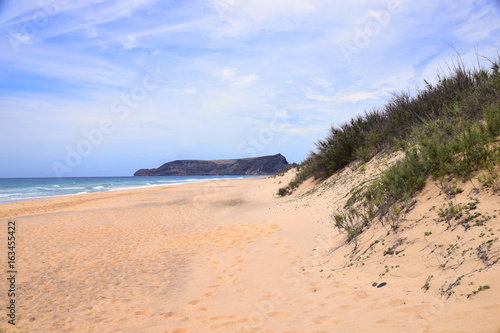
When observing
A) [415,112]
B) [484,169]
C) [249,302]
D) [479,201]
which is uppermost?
[415,112]

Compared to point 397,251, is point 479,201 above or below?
above

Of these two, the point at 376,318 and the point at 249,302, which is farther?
the point at 249,302

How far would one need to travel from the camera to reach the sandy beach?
3129mm

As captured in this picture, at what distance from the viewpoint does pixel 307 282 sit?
482 cm

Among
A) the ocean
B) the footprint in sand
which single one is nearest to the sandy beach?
the footprint in sand

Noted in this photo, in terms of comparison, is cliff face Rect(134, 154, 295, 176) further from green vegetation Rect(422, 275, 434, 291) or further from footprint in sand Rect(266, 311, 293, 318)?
green vegetation Rect(422, 275, 434, 291)

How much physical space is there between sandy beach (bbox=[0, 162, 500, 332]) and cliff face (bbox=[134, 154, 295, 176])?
10560 cm

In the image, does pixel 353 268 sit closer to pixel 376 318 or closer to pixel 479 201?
pixel 376 318

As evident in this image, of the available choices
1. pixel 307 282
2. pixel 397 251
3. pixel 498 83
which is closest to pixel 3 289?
pixel 307 282

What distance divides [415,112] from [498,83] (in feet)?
10.9

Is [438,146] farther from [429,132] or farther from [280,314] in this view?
[280,314]

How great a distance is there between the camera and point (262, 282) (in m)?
5.25

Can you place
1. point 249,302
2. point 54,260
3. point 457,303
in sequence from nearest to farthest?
point 457,303
point 249,302
point 54,260

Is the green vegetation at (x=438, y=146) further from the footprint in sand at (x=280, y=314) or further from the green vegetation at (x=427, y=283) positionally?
the footprint in sand at (x=280, y=314)
